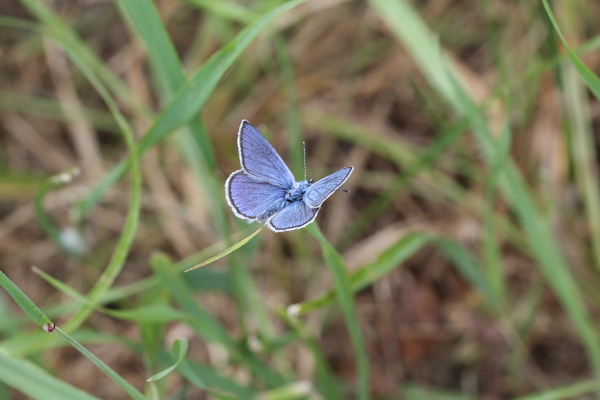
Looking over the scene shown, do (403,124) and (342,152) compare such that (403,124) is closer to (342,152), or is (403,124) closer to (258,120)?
(342,152)

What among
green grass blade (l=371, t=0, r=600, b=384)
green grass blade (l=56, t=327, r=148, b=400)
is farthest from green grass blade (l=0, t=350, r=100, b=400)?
green grass blade (l=371, t=0, r=600, b=384)

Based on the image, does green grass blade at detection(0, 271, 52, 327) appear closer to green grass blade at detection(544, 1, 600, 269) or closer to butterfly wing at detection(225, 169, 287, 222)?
butterfly wing at detection(225, 169, 287, 222)

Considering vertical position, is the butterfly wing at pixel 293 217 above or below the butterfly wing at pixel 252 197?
below

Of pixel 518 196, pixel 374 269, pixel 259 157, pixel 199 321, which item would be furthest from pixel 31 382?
pixel 518 196

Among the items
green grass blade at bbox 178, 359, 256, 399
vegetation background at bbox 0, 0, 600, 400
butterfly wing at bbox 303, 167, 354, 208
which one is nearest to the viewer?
butterfly wing at bbox 303, 167, 354, 208

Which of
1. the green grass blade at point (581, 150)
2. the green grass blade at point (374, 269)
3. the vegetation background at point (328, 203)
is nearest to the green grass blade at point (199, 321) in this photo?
the vegetation background at point (328, 203)

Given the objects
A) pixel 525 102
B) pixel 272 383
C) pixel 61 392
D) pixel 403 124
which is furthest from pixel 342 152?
pixel 61 392

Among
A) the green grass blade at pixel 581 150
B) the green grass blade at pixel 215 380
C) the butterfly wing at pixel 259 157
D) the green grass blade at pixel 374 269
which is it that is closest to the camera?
the butterfly wing at pixel 259 157

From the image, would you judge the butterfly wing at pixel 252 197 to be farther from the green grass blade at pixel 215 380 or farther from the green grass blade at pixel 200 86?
the green grass blade at pixel 215 380
